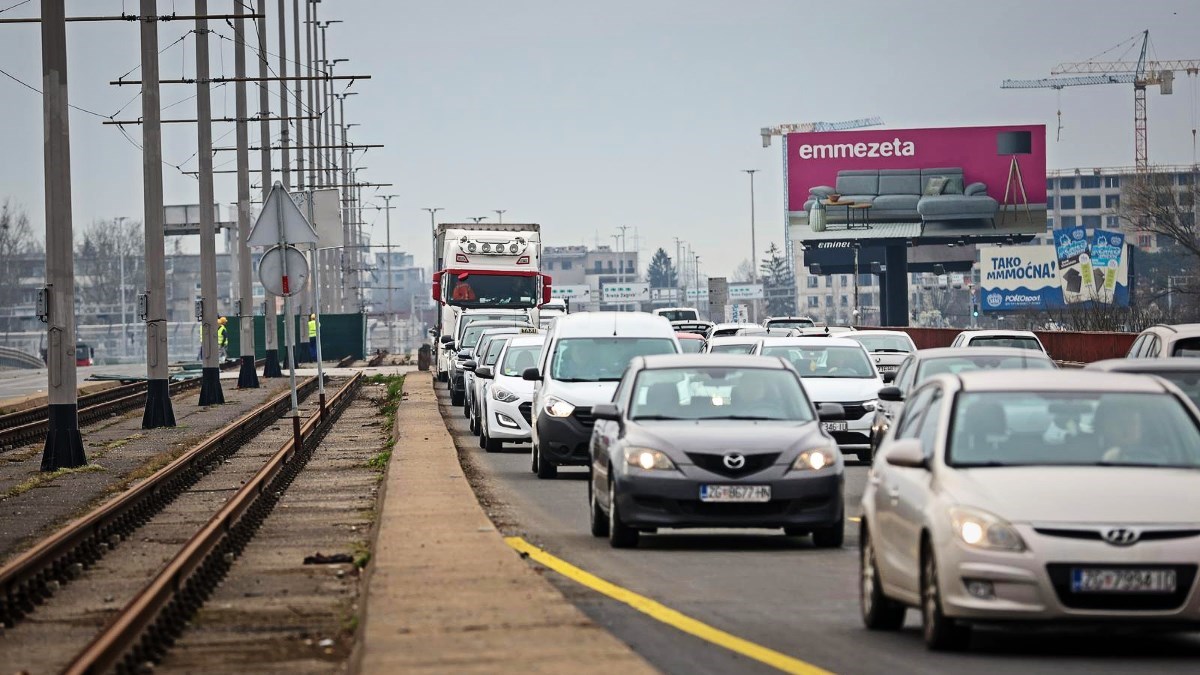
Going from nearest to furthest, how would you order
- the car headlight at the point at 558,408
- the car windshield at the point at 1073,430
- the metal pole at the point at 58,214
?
the car windshield at the point at 1073,430
the car headlight at the point at 558,408
the metal pole at the point at 58,214

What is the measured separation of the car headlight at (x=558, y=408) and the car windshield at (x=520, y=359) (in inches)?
278

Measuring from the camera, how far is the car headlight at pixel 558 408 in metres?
23.3

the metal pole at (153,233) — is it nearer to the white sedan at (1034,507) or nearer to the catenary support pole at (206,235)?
the catenary support pole at (206,235)

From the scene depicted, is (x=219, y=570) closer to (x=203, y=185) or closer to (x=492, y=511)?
(x=492, y=511)

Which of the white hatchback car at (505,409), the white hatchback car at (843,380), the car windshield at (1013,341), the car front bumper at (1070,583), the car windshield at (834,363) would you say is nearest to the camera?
the car front bumper at (1070,583)

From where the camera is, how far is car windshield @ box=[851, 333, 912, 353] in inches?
1537

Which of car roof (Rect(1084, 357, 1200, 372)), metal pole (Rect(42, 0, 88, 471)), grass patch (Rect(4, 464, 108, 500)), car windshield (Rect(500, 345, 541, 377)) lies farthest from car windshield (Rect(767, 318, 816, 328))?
car roof (Rect(1084, 357, 1200, 372))

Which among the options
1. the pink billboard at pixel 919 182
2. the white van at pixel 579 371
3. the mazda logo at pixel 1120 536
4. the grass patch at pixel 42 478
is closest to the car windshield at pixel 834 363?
the white van at pixel 579 371

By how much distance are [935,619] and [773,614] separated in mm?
1744

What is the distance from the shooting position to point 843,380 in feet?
89.8

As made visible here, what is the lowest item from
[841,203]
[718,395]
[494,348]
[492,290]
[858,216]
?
[494,348]

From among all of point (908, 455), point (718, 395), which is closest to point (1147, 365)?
point (718, 395)

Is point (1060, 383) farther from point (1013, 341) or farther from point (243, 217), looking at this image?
point (243, 217)

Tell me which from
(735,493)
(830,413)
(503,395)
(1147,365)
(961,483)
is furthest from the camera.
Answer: (503,395)
